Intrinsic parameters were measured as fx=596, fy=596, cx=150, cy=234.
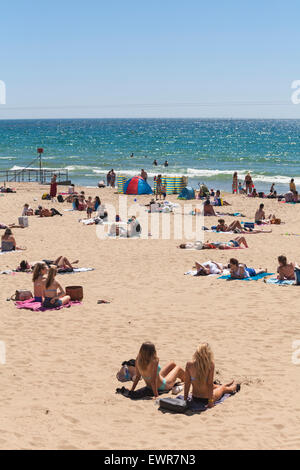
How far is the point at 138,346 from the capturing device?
9312 millimetres

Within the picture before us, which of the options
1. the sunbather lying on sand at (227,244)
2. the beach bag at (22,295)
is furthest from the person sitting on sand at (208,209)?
the beach bag at (22,295)

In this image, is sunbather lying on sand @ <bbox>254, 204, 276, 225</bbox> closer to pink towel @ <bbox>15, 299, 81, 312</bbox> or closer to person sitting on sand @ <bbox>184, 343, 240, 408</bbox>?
pink towel @ <bbox>15, 299, 81, 312</bbox>

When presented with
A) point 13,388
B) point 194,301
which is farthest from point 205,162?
point 13,388

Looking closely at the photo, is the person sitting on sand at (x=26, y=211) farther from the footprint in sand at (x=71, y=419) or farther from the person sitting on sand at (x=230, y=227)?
the footprint in sand at (x=71, y=419)

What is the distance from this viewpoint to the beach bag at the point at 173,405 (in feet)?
22.7

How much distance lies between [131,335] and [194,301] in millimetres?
2537

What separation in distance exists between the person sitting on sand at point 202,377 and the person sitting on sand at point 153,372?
0.48 meters

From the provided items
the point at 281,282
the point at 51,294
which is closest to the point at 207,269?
the point at 281,282

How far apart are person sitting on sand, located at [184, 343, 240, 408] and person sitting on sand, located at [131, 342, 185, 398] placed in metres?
0.48

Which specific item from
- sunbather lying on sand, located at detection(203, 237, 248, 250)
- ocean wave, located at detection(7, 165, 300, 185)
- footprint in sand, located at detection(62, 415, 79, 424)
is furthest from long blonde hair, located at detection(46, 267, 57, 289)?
ocean wave, located at detection(7, 165, 300, 185)

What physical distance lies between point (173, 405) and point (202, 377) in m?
0.47
